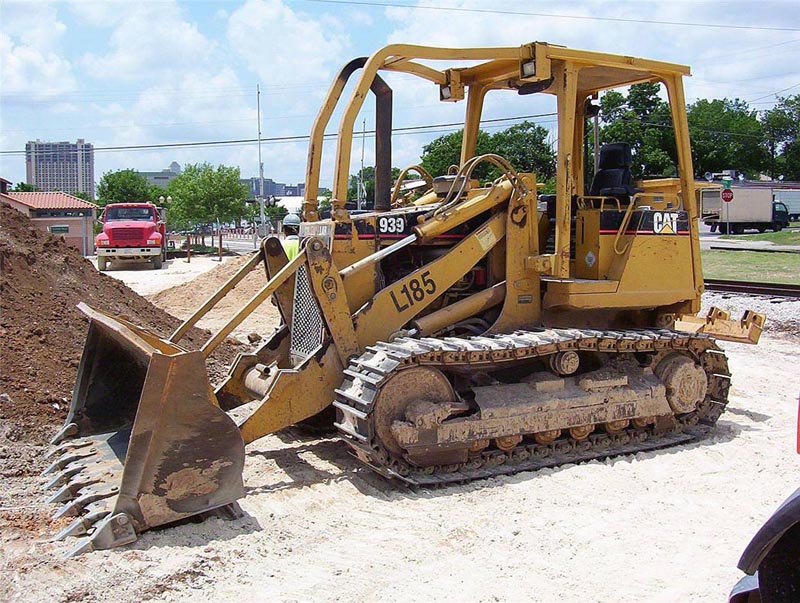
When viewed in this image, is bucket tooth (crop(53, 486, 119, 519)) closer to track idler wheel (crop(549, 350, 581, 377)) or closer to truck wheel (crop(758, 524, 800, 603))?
track idler wheel (crop(549, 350, 581, 377))

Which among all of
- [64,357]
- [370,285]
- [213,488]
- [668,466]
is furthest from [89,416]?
[668,466]

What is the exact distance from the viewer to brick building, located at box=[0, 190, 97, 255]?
134ft

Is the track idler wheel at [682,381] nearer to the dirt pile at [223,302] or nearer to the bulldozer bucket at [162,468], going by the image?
the bulldozer bucket at [162,468]

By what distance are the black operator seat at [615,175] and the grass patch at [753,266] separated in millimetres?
12761

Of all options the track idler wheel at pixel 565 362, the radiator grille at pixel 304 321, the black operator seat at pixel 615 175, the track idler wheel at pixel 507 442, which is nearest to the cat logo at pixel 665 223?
the black operator seat at pixel 615 175

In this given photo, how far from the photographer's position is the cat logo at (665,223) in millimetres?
7805

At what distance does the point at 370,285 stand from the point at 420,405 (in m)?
1.24

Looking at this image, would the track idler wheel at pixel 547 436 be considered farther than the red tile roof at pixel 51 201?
No

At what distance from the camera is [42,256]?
1038 cm

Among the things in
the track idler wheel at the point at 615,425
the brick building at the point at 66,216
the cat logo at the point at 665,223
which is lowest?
the track idler wheel at the point at 615,425

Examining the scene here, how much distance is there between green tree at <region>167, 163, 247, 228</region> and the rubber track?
132 feet

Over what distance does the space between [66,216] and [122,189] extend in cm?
2069

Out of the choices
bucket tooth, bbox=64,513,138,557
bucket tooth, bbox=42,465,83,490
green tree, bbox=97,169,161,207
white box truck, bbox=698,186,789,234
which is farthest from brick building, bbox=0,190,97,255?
bucket tooth, bbox=64,513,138,557

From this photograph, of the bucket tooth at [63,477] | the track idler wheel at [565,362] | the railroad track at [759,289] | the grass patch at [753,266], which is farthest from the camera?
the grass patch at [753,266]
